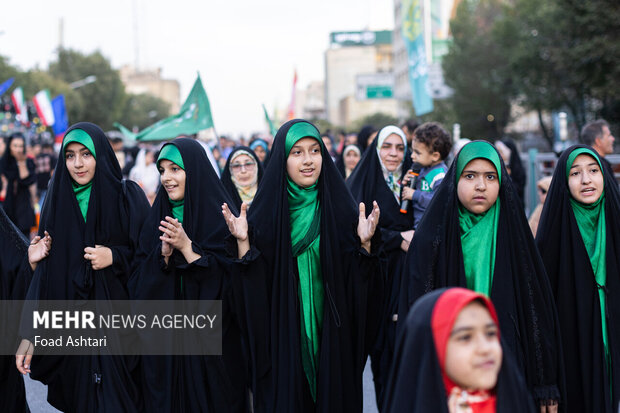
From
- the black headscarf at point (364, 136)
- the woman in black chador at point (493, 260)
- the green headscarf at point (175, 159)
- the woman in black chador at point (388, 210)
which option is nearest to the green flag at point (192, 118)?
the black headscarf at point (364, 136)

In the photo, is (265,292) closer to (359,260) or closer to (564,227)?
(359,260)

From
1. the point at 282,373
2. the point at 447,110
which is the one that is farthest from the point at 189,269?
the point at 447,110

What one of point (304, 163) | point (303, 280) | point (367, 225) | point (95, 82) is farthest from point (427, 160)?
point (95, 82)

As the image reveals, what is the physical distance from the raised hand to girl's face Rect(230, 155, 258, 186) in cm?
272

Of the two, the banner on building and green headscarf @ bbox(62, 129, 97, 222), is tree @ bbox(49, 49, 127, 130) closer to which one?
the banner on building

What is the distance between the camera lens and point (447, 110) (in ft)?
132

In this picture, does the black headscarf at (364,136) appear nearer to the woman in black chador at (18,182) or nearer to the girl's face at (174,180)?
the girl's face at (174,180)

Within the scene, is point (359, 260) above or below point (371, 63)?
below

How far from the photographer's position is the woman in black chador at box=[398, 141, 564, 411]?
128 inches

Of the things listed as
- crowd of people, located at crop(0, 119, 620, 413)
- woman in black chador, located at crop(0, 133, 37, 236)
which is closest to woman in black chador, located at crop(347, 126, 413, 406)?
crowd of people, located at crop(0, 119, 620, 413)

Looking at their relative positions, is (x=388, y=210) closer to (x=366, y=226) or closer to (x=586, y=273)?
(x=366, y=226)

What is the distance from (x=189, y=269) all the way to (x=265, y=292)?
46 cm

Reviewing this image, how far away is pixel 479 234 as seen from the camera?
3393 mm

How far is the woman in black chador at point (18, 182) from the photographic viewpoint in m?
10.0
